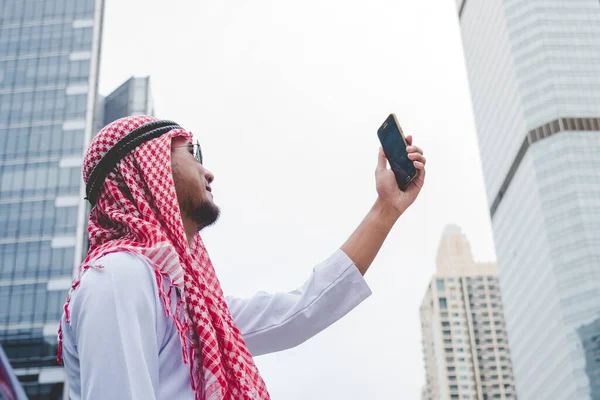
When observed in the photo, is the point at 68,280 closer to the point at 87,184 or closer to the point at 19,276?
the point at 19,276

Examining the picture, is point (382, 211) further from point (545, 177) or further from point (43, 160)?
point (545, 177)

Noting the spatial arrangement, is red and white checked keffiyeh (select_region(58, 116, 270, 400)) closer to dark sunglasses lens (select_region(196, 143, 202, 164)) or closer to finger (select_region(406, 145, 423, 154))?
dark sunglasses lens (select_region(196, 143, 202, 164))

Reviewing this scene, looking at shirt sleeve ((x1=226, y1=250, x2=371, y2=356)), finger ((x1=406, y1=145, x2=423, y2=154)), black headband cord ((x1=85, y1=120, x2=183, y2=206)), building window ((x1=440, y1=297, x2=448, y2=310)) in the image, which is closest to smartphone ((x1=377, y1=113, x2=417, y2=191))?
finger ((x1=406, y1=145, x2=423, y2=154))

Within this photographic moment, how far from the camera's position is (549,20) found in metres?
84.3

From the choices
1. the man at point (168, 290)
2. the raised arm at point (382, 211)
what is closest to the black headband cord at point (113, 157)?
the man at point (168, 290)

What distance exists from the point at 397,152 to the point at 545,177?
75.5 metres

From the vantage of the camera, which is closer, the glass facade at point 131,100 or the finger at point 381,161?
the finger at point 381,161

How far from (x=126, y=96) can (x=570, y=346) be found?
42772mm

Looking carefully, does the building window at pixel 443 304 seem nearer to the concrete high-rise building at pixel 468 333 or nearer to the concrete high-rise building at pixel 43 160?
the concrete high-rise building at pixel 468 333

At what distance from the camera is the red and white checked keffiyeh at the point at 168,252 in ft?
6.64

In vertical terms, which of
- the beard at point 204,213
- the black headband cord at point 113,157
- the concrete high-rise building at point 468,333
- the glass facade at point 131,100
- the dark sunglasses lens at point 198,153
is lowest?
the beard at point 204,213

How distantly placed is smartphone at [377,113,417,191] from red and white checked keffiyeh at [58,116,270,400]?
30.5 inches

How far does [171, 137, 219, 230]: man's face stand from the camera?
2490 millimetres

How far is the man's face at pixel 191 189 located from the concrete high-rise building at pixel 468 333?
116295mm
